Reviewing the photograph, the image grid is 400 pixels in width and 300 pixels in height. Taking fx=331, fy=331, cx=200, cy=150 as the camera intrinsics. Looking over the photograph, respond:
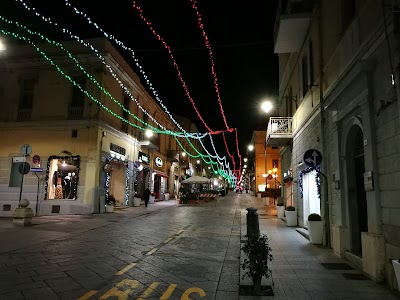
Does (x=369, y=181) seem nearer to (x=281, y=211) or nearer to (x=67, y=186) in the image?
(x=281, y=211)

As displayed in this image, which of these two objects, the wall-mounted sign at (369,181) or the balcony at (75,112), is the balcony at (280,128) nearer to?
the wall-mounted sign at (369,181)

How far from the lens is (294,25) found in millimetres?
12711

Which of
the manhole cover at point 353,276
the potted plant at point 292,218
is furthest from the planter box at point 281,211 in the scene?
the manhole cover at point 353,276

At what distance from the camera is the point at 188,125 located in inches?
2117

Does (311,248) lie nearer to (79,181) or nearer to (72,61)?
(79,181)

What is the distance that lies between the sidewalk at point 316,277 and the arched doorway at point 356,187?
75cm

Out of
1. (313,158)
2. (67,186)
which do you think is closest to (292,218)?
(313,158)

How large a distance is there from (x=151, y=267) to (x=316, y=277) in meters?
3.36

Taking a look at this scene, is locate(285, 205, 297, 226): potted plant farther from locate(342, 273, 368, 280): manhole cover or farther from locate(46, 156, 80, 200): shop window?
locate(46, 156, 80, 200): shop window

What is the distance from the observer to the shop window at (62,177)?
1903cm

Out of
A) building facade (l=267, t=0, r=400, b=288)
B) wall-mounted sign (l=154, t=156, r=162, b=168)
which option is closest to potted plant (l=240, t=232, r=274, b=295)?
building facade (l=267, t=0, r=400, b=288)

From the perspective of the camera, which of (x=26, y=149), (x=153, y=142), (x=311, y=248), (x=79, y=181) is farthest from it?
(x=153, y=142)

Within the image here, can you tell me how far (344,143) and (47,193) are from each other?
54.2ft

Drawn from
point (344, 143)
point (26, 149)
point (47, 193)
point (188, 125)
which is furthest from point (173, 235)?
point (188, 125)
